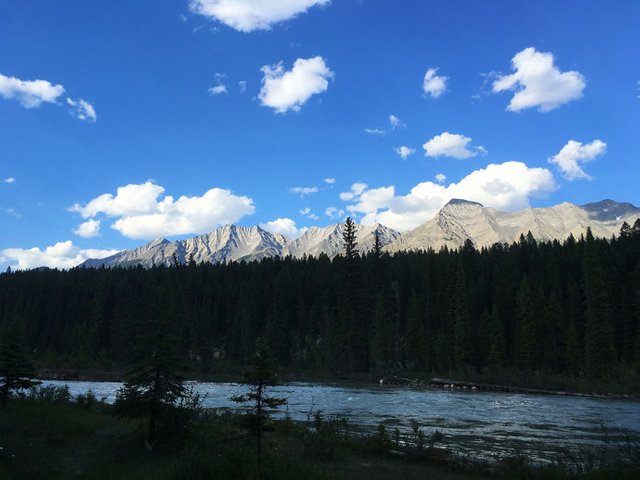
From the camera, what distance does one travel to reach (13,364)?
23578 mm

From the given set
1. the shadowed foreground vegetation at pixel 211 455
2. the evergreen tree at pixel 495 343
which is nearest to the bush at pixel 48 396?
the shadowed foreground vegetation at pixel 211 455

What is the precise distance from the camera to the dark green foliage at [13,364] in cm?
2350

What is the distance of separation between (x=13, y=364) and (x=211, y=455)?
47.4 ft

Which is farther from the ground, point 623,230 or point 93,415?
point 623,230

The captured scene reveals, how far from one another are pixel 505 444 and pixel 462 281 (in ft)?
269

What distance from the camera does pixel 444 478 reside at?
16094 millimetres

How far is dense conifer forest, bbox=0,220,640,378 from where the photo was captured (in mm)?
87625

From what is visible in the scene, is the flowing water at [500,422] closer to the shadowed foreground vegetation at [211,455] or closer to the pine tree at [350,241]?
the shadowed foreground vegetation at [211,455]

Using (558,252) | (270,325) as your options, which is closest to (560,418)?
(270,325)

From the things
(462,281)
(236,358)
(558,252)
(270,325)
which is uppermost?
(558,252)

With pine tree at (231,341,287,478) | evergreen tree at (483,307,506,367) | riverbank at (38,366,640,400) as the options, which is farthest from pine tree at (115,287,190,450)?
evergreen tree at (483,307,506,367)

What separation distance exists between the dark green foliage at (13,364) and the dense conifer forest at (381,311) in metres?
34.5

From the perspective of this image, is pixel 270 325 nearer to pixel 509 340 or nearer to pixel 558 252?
pixel 509 340

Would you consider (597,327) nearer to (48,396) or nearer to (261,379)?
(48,396)
